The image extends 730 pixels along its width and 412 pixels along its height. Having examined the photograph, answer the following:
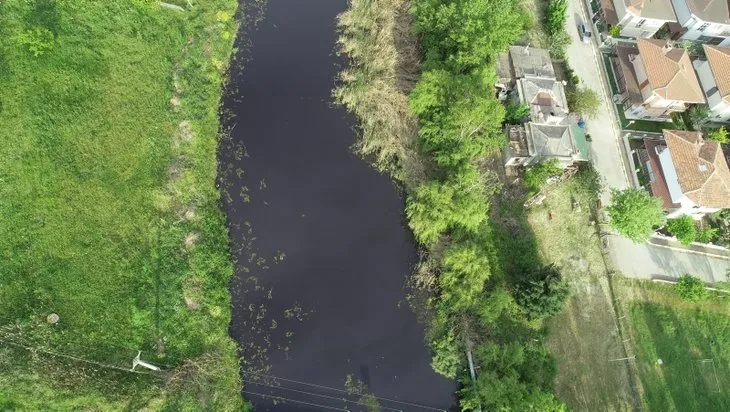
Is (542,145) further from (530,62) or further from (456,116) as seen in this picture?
(530,62)

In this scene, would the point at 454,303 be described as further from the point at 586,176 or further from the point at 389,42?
the point at 389,42

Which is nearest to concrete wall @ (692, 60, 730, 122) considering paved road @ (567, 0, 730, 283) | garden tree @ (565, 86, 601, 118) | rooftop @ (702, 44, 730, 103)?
rooftop @ (702, 44, 730, 103)

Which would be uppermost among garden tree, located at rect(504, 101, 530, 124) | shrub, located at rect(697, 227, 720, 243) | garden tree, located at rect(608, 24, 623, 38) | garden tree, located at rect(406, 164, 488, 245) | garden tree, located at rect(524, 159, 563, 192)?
garden tree, located at rect(608, 24, 623, 38)

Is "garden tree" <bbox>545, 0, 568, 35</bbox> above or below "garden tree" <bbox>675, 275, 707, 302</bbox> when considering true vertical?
above

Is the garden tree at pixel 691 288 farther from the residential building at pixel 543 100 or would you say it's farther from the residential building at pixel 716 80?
the residential building at pixel 716 80

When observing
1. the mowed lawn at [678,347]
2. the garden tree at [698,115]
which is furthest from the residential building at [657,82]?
the mowed lawn at [678,347]

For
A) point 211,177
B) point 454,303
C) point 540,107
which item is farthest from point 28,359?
point 540,107

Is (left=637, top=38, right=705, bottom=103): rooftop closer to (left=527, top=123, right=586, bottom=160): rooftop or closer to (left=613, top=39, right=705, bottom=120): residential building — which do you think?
(left=613, top=39, right=705, bottom=120): residential building
